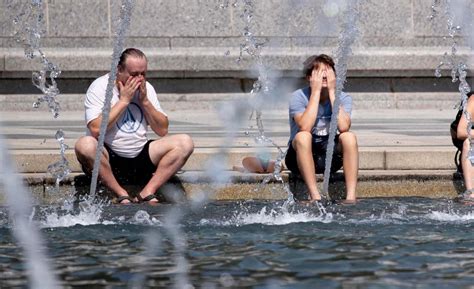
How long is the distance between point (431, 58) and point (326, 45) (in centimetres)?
124

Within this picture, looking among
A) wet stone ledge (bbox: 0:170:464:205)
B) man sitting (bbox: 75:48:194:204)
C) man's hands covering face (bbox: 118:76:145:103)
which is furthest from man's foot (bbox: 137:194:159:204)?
man's hands covering face (bbox: 118:76:145:103)

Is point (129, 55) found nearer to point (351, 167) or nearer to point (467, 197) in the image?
point (351, 167)

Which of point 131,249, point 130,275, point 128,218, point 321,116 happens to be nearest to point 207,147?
point 321,116

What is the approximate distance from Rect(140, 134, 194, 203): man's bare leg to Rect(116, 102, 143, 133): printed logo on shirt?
0.21m

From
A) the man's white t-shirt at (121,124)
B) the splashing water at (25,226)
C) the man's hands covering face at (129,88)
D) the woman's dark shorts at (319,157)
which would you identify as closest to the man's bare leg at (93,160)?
the man's white t-shirt at (121,124)

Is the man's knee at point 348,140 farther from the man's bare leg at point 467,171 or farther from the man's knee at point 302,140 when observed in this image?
the man's bare leg at point 467,171

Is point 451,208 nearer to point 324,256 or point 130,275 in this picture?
point 324,256

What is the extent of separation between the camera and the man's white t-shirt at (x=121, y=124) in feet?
31.5

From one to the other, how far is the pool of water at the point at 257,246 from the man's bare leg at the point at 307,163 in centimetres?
26

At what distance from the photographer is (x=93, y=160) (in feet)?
30.8

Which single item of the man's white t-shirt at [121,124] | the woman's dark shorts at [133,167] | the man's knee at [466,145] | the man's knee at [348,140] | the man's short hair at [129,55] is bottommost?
the woman's dark shorts at [133,167]

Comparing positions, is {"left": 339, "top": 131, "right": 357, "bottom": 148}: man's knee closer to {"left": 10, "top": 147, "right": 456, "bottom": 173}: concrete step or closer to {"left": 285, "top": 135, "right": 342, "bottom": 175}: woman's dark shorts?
{"left": 285, "top": 135, "right": 342, "bottom": 175}: woman's dark shorts

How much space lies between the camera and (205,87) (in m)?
17.1

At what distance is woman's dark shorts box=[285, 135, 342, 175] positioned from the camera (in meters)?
9.76
